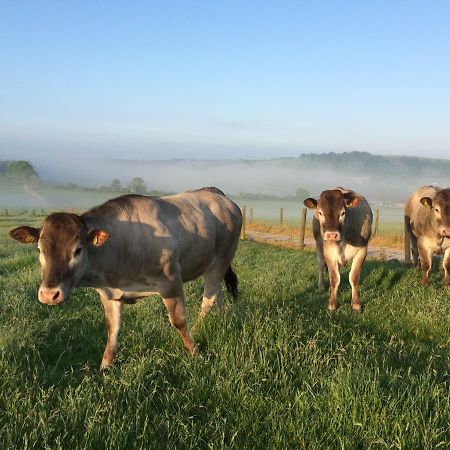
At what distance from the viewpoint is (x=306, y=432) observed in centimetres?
333

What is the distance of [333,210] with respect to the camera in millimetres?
8180

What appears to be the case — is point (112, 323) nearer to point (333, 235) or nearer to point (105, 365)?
point (105, 365)

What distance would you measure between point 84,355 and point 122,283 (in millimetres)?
1136

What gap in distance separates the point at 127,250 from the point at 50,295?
46.5 inches

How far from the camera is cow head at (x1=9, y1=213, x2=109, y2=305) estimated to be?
437 cm

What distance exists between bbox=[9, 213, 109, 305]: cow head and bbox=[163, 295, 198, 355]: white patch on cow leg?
3.97ft

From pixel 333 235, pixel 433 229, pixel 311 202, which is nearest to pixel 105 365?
pixel 333 235

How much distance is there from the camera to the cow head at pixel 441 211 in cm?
970

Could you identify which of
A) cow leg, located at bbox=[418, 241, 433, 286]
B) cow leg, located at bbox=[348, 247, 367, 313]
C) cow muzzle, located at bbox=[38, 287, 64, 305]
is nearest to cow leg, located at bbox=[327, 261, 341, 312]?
cow leg, located at bbox=[348, 247, 367, 313]

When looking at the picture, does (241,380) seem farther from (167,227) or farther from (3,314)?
(3,314)

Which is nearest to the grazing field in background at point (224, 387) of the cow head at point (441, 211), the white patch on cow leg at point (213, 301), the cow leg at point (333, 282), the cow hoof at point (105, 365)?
the cow hoof at point (105, 365)

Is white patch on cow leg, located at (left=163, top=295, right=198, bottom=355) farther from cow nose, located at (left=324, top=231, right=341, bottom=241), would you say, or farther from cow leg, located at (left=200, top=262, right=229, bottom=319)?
cow nose, located at (left=324, top=231, right=341, bottom=241)

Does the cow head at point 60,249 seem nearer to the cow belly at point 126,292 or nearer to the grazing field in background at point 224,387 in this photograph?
the cow belly at point 126,292

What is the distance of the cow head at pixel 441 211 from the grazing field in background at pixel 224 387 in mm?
3516
